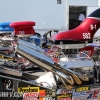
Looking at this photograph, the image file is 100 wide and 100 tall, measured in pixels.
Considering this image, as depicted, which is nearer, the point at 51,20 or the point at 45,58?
the point at 45,58

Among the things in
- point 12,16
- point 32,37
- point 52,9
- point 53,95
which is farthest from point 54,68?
point 52,9

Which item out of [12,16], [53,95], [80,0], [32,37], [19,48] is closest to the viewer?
[19,48]

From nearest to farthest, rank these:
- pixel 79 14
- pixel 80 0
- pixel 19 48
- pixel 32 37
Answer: pixel 19 48 < pixel 32 37 < pixel 80 0 < pixel 79 14

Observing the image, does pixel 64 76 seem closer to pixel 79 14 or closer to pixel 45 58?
pixel 45 58

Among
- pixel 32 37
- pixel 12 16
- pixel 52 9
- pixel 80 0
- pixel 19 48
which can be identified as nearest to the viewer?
pixel 19 48

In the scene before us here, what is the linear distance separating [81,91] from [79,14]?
32.1 ft

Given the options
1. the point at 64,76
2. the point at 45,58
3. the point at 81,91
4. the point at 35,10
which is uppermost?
the point at 35,10

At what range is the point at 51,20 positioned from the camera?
962cm

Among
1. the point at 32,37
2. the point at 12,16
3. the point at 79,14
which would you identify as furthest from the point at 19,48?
the point at 79,14

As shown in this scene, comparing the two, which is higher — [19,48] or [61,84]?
[19,48]

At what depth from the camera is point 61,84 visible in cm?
289

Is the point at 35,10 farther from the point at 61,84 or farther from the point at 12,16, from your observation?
the point at 61,84

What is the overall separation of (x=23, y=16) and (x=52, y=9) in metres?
1.16

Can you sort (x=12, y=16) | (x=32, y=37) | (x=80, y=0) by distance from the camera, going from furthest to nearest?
(x=80, y=0)
(x=12, y=16)
(x=32, y=37)
